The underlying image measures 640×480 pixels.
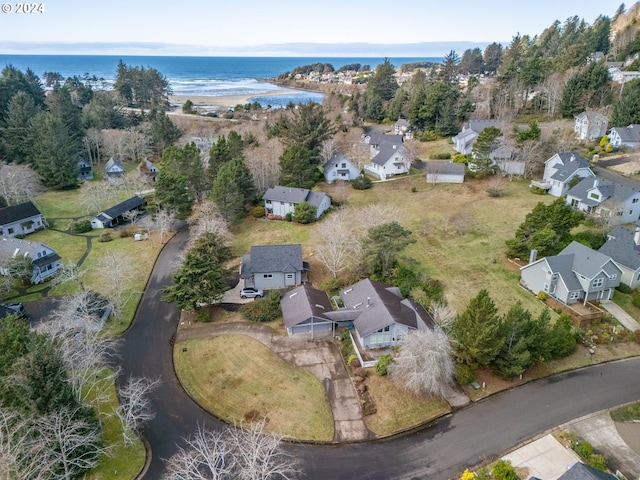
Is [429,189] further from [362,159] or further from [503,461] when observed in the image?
[503,461]

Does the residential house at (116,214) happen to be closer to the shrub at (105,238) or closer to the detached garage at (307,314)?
the shrub at (105,238)

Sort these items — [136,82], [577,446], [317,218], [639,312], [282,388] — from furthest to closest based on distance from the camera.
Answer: [136,82] < [317,218] < [639,312] < [282,388] < [577,446]

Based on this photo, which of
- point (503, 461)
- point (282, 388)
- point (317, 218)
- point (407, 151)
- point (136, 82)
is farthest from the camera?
point (136, 82)

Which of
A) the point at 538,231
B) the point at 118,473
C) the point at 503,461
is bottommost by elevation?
the point at 118,473

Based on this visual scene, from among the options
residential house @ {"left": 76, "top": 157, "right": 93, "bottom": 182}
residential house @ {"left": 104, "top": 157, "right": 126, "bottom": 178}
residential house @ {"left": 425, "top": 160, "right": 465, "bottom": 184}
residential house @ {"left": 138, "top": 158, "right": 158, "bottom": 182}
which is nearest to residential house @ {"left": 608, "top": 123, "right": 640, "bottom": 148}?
residential house @ {"left": 425, "top": 160, "right": 465, "bottom": 184}

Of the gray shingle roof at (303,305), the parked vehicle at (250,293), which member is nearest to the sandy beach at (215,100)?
the parked vehicle at (250,293)

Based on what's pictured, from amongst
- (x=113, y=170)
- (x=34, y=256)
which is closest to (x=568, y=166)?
(x=34, y=256)

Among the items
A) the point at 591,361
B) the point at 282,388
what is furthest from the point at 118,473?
the point at 591,361
